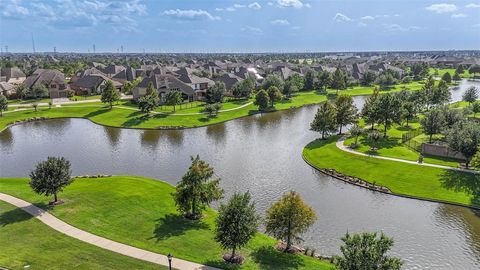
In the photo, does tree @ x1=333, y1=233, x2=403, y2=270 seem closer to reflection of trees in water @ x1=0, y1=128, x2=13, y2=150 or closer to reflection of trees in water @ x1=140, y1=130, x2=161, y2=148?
reflection of trees in water @ x1=140, y1=130, x2=161, y2=148

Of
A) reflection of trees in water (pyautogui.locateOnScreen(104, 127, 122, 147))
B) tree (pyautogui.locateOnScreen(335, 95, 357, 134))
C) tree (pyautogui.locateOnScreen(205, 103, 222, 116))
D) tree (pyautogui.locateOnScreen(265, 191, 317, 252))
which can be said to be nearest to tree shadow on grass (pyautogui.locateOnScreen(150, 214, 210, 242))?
tree (pyautogui.locateOnScreen(265, 191, 317, 252))

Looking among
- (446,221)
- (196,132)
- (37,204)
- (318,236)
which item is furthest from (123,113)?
(446,221)

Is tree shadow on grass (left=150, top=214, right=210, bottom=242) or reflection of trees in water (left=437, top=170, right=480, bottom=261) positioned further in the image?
reflection of trees in water (left=437, top=170, right=480, bottom=261)

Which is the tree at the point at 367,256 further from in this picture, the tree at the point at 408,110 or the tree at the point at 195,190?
the tree at the point at 408,110

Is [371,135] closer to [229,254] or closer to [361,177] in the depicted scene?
[361,177]

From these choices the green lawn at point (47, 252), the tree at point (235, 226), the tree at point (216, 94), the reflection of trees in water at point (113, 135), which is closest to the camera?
the green lawn at point (47, 252)

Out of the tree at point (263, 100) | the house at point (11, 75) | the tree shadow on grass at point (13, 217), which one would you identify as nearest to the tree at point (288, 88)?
the tree at point (263, 100)

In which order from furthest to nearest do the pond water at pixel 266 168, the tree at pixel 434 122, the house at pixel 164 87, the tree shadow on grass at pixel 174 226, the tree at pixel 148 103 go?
the house at pixel 164 87
the tree at pixel 148 103
the tree at pixel 434 122
the pond water at pixel 266 168
the tree shadow on grass at pixel 174 226
